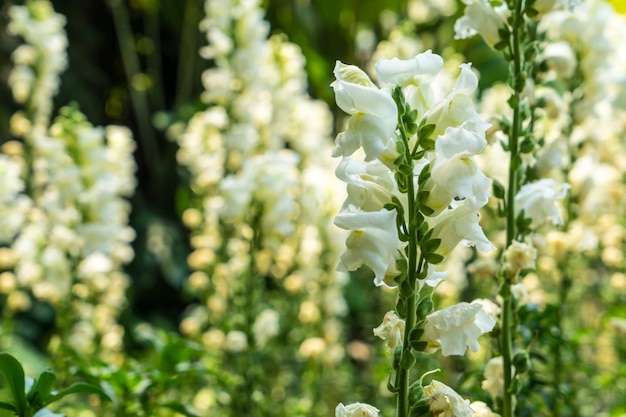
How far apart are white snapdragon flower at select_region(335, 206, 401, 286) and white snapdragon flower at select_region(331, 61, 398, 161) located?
6cm

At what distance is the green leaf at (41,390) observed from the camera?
830 mm

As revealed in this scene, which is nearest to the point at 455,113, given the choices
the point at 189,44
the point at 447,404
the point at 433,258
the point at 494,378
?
the point at 433,258

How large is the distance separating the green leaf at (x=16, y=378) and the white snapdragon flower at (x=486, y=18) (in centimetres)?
70

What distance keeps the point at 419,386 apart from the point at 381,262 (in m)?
0.13

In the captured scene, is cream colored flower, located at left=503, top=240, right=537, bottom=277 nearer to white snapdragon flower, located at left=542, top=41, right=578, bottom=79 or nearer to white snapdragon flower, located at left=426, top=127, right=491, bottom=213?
white snapdragon flower, located at left=426, top=127, right=491, bottom=213

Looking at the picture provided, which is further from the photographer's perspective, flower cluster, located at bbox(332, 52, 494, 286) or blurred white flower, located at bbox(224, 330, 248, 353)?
blurred white flower, located at bbox(224, 330, 248, 353)

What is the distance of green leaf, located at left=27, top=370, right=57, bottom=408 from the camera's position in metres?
0.83

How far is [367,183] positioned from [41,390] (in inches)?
17.9

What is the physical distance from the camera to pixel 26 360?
2314 millimetres

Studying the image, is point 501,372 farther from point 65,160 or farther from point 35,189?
point 35,189

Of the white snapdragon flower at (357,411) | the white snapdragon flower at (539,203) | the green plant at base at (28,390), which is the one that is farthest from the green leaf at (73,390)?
the white snapdragon flower at (539,203)

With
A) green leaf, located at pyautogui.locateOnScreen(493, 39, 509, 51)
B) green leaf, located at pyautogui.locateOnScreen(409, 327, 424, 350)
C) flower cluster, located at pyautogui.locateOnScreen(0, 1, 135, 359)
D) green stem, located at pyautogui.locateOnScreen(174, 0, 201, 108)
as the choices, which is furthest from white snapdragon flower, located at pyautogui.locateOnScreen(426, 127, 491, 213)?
green stem, located at pyautogui.locateOnScreen(174, 0, 201, 108)

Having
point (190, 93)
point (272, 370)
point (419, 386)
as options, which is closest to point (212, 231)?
point (272, 370)

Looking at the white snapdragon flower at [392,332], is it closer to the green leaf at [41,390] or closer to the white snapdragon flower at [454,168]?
the white snapdragon flower at [454,168]
